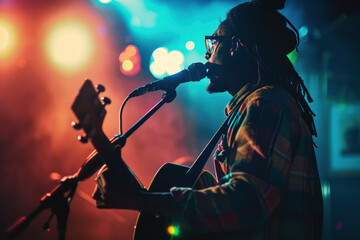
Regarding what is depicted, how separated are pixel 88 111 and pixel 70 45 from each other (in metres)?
5.36

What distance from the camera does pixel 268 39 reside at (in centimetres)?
182

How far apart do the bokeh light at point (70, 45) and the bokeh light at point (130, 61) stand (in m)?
0.72

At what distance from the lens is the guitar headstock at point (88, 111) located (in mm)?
1277

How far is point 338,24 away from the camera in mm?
5520

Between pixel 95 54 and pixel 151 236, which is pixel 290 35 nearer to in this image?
pixel 151 236

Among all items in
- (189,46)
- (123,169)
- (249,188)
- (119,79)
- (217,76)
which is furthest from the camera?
(119,79)

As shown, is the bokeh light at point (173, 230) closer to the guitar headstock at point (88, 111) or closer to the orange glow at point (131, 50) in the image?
the guitar headstock at point (88, 111)

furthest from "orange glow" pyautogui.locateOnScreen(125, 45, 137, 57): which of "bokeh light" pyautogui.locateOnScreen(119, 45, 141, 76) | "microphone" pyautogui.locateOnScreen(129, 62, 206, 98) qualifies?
"microphone" pyautogui.locateOnScreen(129, 62, 206, 98)

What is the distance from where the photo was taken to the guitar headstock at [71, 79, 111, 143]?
1.28 metres

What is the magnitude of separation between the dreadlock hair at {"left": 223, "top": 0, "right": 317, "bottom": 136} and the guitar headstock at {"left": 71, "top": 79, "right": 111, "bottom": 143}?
3.40 feet

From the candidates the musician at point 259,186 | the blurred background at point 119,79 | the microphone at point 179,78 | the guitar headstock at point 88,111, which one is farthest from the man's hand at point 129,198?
the blurred background at point 119,79

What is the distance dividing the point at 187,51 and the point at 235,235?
535 cm

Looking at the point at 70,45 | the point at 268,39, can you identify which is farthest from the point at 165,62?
the point at 268,39

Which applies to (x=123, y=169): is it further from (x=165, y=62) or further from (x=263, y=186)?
(x=165, y=62)
